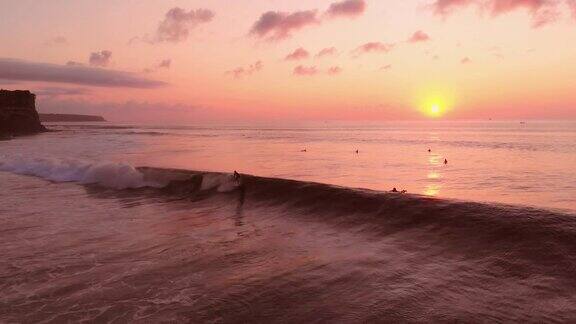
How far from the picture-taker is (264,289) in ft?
24.8

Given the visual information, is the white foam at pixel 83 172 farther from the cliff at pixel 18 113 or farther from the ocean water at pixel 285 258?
the cliff at pixel 18 113

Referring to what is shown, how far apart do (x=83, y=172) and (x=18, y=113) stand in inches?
3854

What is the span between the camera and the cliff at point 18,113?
101 meters

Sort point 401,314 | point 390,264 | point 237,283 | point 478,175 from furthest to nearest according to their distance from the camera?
point 478,175
point 390,264
point 237,283
point 401,314

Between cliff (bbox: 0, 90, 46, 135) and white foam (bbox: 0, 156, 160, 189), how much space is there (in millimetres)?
84908

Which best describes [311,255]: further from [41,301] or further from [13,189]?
[13,189]

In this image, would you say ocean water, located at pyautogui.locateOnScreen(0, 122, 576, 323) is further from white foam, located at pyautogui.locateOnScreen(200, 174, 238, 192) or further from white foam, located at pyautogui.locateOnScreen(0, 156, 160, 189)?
white foam, located at pyautogui.locateOnScreen(0, 156, 160, 189)

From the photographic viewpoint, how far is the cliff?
101 m

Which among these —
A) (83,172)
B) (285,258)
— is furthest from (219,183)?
(285,258)

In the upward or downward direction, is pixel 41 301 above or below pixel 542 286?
below

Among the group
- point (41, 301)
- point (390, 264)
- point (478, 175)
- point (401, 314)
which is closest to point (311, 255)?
point (390, 264)

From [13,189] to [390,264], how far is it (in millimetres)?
19418

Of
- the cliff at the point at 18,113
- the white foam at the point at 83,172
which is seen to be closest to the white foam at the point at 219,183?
the white foam at the point at 83,172

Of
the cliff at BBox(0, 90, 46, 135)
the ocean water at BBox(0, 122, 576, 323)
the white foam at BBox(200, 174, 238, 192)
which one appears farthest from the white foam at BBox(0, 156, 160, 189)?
the cliff at BBox(0, 90, 46, 135)
